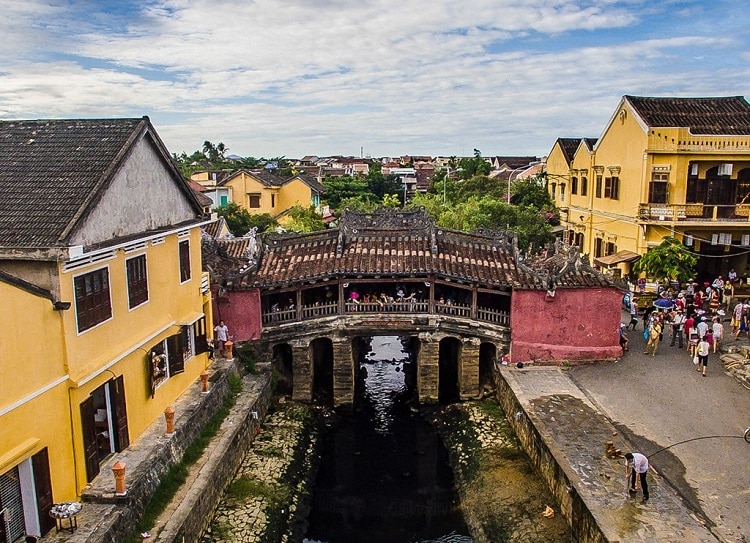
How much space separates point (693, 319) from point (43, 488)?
2117 centimetres

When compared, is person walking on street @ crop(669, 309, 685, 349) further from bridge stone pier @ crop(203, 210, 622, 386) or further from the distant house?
the distant house

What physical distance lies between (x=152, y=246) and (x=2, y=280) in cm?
558

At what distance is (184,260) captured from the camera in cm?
1861

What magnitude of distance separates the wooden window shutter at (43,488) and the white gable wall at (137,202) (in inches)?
154

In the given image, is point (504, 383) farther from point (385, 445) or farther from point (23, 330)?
point (23, 330)

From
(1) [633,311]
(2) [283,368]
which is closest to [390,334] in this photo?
(2) [283,368]

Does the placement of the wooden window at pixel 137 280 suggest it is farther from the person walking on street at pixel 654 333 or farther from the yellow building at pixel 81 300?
the person walking on street at pixel 654 333

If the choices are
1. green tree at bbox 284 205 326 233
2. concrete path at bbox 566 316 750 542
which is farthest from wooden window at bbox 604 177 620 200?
green tree at bbox 284 205 326 233

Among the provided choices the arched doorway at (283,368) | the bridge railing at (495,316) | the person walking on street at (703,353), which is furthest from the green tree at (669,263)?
the arched doorway at (283,368)

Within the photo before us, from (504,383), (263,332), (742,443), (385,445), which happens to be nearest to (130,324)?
(263,332)

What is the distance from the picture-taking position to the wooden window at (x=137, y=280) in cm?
1484

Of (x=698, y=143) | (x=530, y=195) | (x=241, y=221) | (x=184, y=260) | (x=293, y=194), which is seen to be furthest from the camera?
(x=293, y=194)

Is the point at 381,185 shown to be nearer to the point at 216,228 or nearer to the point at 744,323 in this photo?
the point at 216,228

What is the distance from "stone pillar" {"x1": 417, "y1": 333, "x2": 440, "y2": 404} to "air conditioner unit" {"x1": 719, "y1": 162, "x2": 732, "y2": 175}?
15.9 meters
